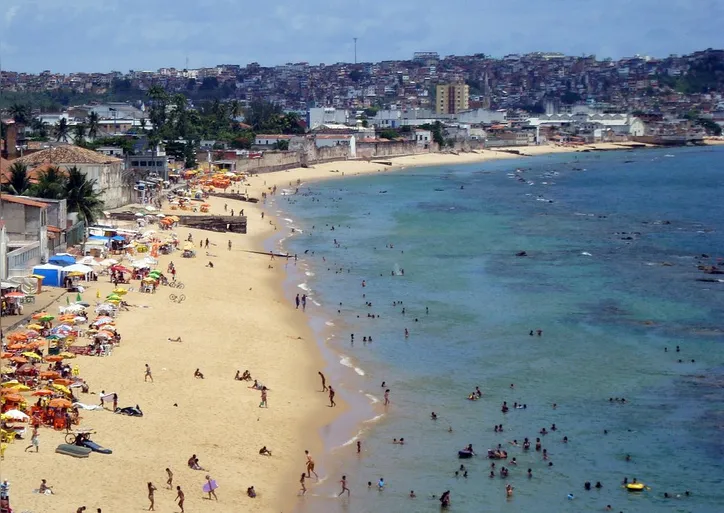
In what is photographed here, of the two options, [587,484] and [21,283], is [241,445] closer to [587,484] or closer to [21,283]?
[587,484]

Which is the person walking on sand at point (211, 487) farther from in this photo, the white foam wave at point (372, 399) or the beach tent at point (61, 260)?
the beach tent at point (61, 260)

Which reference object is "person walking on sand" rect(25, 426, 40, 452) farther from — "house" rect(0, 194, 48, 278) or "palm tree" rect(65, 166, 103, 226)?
"palm tree" rect(65, 166, 103, 226)

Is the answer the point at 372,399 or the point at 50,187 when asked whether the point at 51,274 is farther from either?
the point at 372,399

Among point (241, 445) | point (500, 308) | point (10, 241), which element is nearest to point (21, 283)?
point (10, 241)

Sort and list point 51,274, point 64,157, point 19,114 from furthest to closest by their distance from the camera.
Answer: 1. point 19,114
2. point 64,157
3. point 51,274

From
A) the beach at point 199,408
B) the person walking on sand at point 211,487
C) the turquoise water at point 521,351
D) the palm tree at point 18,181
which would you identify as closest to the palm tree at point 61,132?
the turquoise water at point 521,351

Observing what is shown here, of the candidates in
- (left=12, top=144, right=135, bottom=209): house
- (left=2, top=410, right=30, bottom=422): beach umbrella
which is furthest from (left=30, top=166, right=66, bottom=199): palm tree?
(left=2, top=410, right=30, bottom=422): beach umbrella

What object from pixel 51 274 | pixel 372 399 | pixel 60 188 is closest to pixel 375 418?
pixel 372 399

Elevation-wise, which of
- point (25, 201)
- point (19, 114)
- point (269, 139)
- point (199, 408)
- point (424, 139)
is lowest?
point (199, 408)
